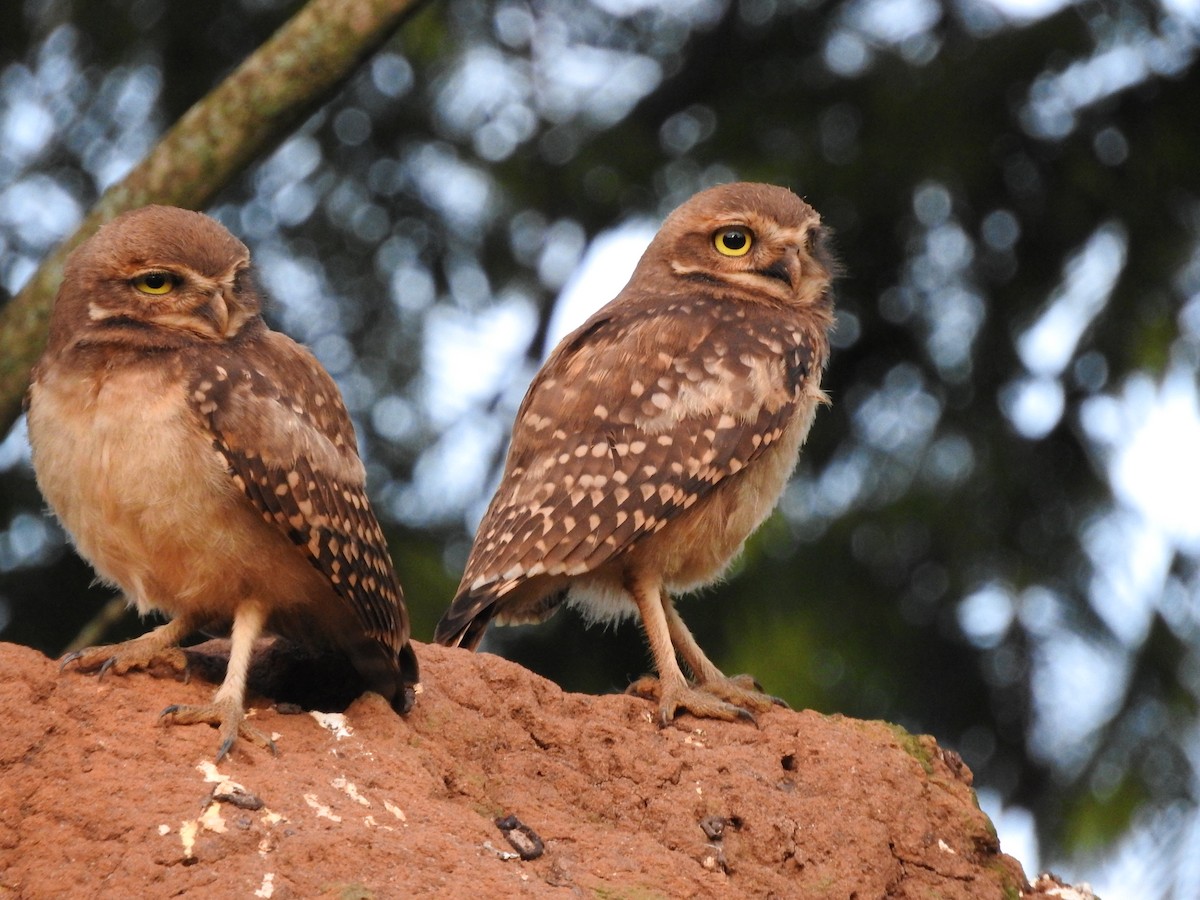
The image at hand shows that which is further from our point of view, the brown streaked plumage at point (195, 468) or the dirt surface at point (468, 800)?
the brown streaked plumage at point (195, 468)

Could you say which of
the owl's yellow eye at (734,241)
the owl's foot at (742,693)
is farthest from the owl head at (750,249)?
the owl's foot at (742,693)

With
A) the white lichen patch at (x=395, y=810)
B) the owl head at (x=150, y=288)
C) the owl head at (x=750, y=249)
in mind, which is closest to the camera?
the white lichen patch at (x=395, y=810)

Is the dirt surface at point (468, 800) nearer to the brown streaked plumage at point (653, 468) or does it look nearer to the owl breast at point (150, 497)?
the owl breast at point (150, 497)

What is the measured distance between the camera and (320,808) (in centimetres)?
399

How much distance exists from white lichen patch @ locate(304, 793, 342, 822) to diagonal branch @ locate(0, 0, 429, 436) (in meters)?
A: 2.56

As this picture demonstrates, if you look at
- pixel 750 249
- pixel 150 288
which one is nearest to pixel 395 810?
pixel 150 288

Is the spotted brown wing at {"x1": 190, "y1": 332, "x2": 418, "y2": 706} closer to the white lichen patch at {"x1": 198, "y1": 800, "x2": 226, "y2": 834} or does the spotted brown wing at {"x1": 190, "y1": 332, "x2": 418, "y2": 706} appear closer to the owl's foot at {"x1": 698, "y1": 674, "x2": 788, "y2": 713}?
the white lichen patch at {"x1": 198, "y1": 800, "x2": 226, "y2": 834}

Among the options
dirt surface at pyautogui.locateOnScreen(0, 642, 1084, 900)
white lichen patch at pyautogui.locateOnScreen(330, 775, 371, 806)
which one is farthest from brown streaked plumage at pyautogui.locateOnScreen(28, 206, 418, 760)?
white lichen patch at pyautogui.locateOnScreen(330, 775, 371, 806)

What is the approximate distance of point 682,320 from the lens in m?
6.04

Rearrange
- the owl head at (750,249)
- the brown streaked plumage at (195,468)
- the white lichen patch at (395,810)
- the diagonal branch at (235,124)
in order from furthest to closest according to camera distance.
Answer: the owl head at (750,249) → the diagonal branch at (235,124) → the brown streaked plumage at (195,468) → the white lichen patch at (395,810)

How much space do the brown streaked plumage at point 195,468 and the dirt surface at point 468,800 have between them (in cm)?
19

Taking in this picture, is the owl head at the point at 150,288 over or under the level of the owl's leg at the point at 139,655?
over

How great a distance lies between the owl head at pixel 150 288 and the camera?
4660 mm

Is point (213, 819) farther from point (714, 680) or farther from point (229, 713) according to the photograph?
point (714, 680)
